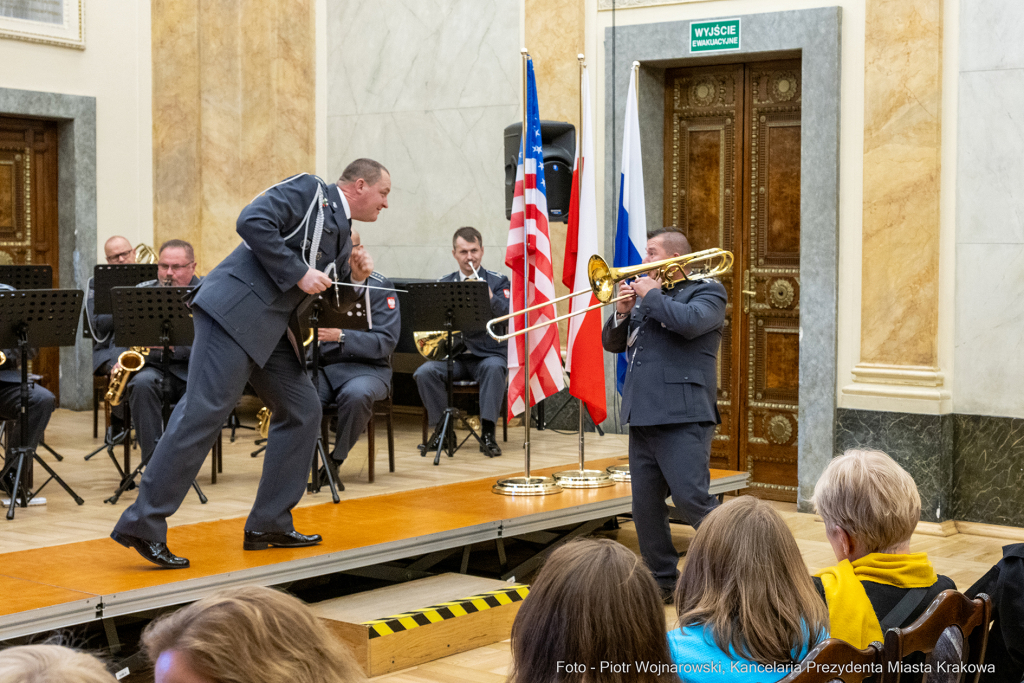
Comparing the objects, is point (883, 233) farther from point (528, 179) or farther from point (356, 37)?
point (356, 37)

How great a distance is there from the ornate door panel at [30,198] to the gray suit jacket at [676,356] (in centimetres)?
605

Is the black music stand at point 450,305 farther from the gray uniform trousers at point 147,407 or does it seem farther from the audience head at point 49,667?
the audience head at point 49,667

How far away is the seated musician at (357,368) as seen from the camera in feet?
21.6

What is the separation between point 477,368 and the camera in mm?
7934

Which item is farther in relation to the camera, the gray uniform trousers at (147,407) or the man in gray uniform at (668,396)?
the gray uniform trousers at (147,407)

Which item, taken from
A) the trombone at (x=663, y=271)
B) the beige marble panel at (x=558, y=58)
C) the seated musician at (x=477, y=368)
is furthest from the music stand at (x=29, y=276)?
the trombone at (x=663, y=271)

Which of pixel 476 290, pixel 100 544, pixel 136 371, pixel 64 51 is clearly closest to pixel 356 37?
pixel 64 51

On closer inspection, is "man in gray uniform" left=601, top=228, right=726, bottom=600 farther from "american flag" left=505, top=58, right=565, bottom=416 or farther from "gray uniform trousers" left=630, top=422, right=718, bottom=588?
"american flag" left=505, top=58, right=565, bottom=416

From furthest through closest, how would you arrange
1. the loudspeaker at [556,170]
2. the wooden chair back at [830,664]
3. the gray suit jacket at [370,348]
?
the loudspeaker at [556,170], the gray suit jacket at [370,348], the wooden chair back at [830,664]

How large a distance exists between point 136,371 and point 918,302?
4.37 metres

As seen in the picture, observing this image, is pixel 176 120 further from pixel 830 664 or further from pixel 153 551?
pixel 830 664

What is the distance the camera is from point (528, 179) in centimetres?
612

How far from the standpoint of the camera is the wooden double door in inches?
311

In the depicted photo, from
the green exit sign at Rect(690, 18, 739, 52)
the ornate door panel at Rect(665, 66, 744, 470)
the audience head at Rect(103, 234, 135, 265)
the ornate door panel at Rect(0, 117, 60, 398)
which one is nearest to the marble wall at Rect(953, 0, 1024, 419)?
the green exit sign at Rect(690, 18, 739, 52)
